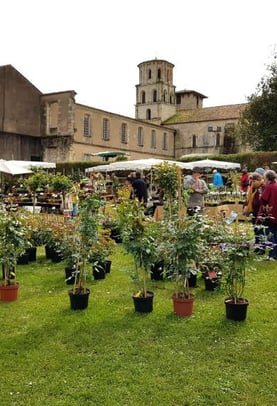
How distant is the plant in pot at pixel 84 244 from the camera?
5.36 metres

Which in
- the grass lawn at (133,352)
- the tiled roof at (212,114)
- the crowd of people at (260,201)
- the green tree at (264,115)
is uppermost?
the tiled roof at (212,114)

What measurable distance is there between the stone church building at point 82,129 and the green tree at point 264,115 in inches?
415

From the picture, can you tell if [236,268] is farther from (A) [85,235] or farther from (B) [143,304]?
(A) [85,235]

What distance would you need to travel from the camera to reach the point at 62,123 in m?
34.7

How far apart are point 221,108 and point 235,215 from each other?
47094mm

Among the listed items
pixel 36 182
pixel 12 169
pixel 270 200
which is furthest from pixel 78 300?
pixel 12 169

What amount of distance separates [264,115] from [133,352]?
28.1m

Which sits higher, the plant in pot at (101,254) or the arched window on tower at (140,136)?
the arched window on tower at (140,136)

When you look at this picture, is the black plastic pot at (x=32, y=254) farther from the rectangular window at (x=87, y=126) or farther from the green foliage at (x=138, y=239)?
the rectangular window at (x=87, y=126)

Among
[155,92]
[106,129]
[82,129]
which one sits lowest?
[82,129]

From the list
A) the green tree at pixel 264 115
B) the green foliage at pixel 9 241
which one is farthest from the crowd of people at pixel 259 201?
the green tree at pixel 264 115

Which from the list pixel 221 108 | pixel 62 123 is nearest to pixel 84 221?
pixel 62 123

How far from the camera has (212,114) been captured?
4978 cm

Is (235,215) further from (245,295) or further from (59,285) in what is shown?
(59,285)
